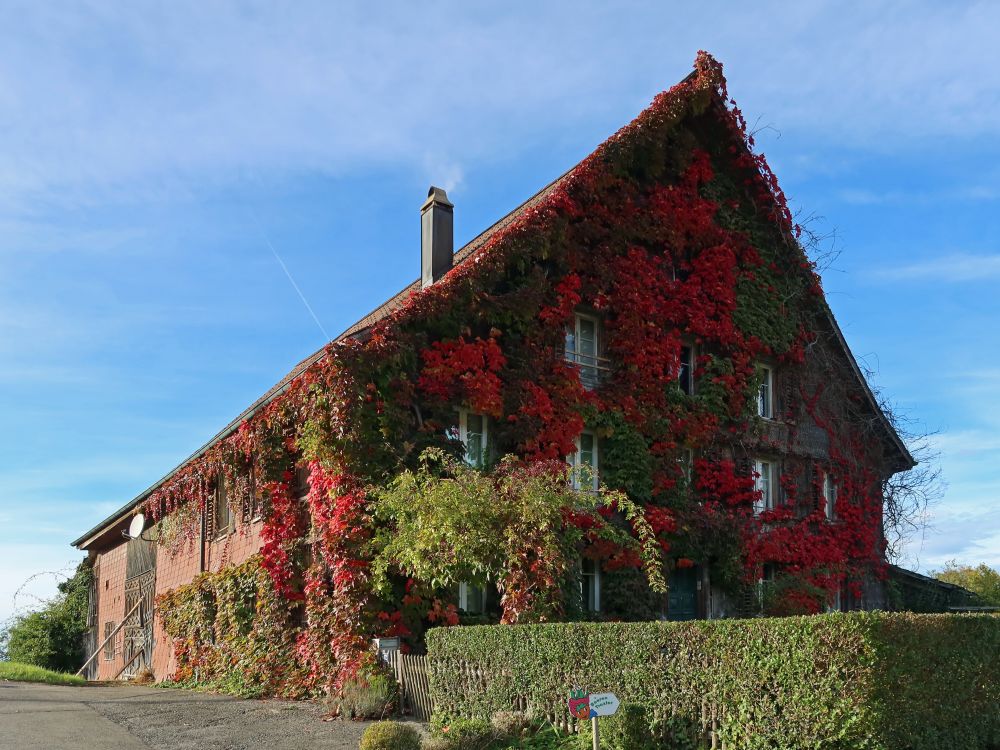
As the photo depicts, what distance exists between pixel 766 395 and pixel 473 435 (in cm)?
817

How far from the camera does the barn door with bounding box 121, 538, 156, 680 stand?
1007 inches

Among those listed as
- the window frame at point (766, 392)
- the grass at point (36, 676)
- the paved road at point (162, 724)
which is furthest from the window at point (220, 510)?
the window frame at point (766, 392)

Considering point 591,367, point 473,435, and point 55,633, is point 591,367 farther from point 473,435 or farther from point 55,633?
point 55,633

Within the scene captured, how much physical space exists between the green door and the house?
56 mm

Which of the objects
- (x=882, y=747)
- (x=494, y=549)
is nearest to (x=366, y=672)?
(x=494, y=549)

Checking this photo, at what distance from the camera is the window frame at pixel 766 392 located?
21.8 m

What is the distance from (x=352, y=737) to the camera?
39.0ft

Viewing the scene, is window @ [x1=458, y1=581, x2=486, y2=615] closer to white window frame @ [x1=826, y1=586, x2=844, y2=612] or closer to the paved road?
the paved road

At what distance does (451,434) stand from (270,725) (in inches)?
207

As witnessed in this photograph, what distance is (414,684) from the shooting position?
44.4 ft

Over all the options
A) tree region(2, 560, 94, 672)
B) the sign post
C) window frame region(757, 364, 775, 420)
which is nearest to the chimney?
window frame region(757, 364, 775, 420)

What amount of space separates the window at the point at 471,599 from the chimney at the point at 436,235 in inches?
240

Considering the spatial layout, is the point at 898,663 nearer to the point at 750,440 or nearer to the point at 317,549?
the point at 317,549

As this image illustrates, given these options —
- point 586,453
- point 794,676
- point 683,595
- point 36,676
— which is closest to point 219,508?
point 36,676
